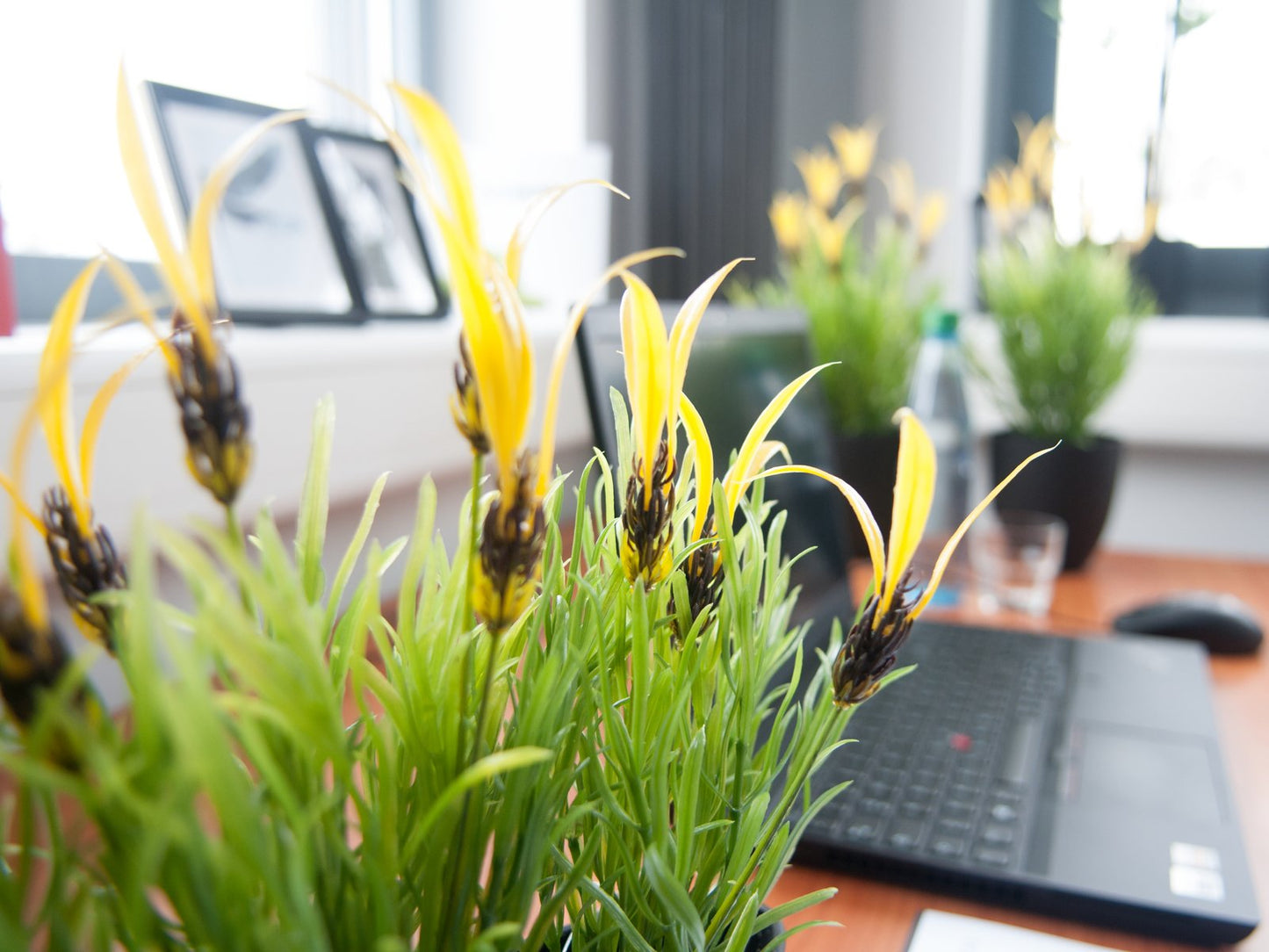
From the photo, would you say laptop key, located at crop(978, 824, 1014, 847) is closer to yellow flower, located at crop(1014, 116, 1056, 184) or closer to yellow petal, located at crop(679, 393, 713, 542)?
yellow petal, located at crop(679, 393, 713, 542)

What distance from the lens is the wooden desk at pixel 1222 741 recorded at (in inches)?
16.8

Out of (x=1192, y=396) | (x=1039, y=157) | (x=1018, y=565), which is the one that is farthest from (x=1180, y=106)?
(x=1018, y=565)

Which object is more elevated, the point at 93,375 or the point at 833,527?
the point at 93,375

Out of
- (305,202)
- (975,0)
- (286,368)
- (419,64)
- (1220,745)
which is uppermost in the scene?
(975,0)

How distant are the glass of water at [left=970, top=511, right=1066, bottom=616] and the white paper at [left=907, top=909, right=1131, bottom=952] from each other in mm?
599

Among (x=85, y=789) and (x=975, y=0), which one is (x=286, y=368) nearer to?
(x=85, y=789)

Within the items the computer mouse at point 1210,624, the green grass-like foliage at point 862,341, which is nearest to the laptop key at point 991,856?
the computer mouse at point 1210,624

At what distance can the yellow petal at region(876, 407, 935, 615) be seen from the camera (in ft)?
0.61

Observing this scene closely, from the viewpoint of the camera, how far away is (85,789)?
0.43 feet

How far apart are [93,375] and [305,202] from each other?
500 mm

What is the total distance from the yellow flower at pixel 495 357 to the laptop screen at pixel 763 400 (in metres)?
0.28

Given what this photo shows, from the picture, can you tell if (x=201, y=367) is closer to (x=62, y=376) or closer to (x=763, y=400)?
(x=62, y=376)

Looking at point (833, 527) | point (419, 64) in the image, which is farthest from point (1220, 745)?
point (419, 64)

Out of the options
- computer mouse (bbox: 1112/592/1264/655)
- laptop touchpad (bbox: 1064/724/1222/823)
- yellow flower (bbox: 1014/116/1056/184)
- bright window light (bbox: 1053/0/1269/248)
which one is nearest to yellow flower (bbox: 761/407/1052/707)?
laptop touchpad (bbox: 1064/724/1222/823)
